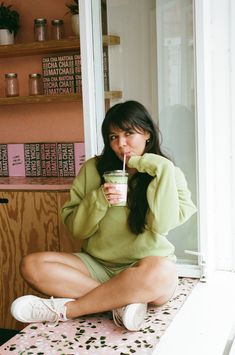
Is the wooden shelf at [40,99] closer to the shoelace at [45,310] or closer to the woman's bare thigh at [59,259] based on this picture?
the woman's bare thigh at [59,259]

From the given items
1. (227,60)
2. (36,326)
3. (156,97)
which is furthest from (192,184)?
(36,326)

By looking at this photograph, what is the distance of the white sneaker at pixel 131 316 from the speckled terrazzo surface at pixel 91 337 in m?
0.03

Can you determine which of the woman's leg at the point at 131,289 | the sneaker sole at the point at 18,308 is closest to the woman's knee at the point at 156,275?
the woman's leg at the point at 131,289

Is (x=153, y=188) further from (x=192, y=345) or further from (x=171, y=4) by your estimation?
(x=171, y=4)

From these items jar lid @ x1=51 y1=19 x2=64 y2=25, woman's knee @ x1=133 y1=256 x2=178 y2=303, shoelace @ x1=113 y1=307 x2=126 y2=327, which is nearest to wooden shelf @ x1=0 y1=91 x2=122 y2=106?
jar lid @ x1=51 y1=19 x2=64 y2=25

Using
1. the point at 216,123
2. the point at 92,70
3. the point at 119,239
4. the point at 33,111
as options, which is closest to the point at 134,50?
the point at 92,70

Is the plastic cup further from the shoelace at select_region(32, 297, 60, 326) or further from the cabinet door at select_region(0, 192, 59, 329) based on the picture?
the cabinet door at select_region(0, 192, 59, 329)

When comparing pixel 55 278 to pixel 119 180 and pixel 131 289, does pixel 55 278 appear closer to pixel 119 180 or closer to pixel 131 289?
pixel 131 289

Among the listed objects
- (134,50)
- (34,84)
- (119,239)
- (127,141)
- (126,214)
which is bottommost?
(119,239)

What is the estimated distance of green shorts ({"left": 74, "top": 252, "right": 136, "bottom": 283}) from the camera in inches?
86.8

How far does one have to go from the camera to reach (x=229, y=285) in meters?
2.47

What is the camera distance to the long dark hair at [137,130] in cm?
209

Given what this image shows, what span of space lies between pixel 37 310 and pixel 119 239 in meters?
0.46

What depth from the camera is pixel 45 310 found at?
6.57 feet
